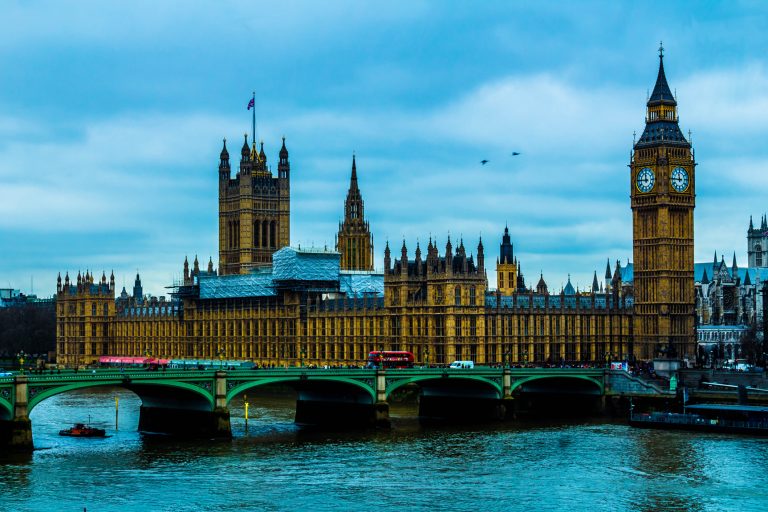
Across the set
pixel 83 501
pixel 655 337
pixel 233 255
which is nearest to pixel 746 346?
pixel 655 337


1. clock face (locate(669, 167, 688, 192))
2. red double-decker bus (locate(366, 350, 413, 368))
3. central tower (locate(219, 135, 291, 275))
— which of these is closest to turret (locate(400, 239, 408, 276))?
red double-decker bus (locate(366, 350, 413, 368))

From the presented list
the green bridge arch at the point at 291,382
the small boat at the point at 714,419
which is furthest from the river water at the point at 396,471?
the green bridge arch at the point at 291,382

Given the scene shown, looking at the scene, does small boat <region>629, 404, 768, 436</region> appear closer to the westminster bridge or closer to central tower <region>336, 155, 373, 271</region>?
the westminster bridge

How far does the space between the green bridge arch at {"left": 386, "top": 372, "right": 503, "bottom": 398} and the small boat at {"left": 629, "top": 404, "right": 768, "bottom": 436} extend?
10677mm

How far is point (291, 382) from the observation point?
317ft

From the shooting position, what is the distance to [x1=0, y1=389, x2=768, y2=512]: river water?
219ft

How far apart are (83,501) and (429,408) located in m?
47.8

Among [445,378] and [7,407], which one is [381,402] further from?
[7,407]

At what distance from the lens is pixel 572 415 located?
363 ft

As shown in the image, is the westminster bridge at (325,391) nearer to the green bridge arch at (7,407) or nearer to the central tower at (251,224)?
the green bridge arch at (7,407)

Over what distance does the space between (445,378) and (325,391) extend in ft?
29.2

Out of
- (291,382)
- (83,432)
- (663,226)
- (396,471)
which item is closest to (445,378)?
(291,382)

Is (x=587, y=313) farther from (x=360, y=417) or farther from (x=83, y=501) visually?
(x=83, y=501)

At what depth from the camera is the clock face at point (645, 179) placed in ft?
443
